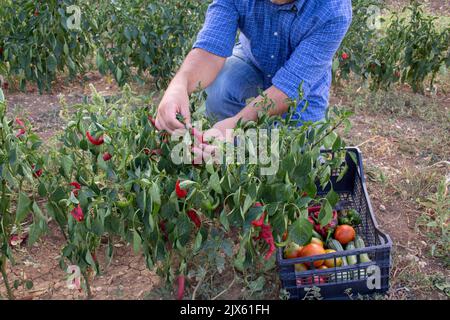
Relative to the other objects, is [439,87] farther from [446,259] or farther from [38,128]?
[38,128]

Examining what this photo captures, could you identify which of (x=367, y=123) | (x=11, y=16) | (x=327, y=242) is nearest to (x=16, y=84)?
(x=11, y=16)

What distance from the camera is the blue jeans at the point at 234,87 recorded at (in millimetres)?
2385

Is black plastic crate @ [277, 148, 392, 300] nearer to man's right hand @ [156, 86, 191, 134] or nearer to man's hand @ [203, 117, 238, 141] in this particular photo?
Result: man's hand @ [203, 117, 238, 141]

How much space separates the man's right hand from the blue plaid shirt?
0.32 m

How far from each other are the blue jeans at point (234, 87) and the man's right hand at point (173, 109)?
502mm

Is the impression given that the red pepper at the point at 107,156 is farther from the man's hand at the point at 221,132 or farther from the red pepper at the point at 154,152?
the man's hand at the point at 221,132

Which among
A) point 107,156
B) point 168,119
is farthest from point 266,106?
point 107,156

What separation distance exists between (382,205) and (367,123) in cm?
82

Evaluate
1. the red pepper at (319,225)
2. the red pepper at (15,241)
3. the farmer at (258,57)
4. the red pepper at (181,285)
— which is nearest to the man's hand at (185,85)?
the farmer at (258,57)

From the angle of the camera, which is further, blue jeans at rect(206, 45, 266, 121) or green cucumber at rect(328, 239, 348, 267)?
blue jeans at rect(206, 45, 266, 121)

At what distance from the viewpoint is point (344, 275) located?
1.82 meters

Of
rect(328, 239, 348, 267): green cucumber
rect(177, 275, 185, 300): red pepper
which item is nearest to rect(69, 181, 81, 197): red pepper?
rect(177, 275, 185, 300): red pepper

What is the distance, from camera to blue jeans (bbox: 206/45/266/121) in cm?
238

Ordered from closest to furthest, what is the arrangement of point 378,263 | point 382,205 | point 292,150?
point 292,150 < point 378,263 < point 382,205
